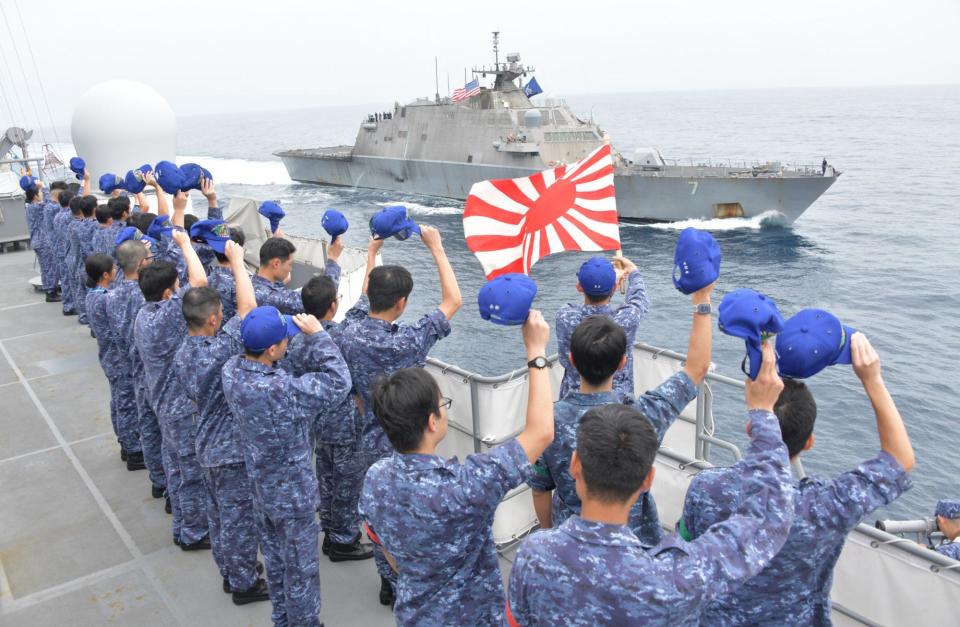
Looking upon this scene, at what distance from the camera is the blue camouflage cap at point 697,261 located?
254cm

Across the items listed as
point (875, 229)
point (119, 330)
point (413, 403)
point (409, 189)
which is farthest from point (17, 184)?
point (875, 229)

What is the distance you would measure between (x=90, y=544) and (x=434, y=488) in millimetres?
3375

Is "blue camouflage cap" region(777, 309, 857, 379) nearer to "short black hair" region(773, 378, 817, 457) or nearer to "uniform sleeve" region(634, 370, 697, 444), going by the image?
"short black hair" region(773, 378, 817, 457)

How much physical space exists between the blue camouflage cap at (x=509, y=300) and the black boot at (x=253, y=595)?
2.46 meters

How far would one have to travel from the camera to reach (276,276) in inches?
170

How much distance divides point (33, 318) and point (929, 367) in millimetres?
16196

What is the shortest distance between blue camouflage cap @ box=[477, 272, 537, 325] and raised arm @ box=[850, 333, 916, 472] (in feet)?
3.22

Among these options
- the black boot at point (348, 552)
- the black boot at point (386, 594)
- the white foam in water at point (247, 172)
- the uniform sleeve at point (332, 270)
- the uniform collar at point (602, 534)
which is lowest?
the white foam in water at point (247, 172)

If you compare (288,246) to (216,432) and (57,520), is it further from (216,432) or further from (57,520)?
(57,520)

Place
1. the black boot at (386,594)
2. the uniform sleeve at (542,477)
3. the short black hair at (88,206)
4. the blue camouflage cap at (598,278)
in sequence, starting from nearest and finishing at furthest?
1. the uniform sleeve at (542,477)
2. the blue camouflage cap at (598,278)
3. the black boot at (386,594)
4. the short black hair at (88,206)

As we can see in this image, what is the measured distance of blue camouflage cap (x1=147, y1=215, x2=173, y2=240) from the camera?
16.4 feet

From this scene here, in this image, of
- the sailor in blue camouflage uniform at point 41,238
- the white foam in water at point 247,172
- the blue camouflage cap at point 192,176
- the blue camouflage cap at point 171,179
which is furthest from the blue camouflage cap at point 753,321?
the white foam in water at point 247,172

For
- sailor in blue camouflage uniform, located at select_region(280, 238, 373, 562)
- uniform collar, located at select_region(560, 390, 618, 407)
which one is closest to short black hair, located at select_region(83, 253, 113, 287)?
sailor in blue camouflage uniform, located at select_region(280, 238, 373, 562)

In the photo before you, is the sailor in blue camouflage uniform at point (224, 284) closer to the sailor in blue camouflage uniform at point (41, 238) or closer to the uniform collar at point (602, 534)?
the uniform collar at point (602, 534)
